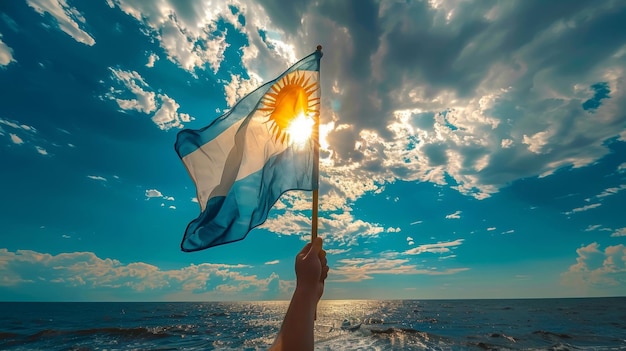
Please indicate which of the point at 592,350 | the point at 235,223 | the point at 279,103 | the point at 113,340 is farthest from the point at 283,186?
the point at 113,340

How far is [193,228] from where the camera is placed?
4.43 meters

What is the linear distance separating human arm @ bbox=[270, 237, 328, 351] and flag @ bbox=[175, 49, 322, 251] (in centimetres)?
284

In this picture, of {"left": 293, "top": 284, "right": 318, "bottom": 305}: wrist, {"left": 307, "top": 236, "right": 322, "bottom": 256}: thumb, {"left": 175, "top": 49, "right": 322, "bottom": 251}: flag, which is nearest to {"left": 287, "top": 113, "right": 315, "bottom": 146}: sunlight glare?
{"left": 175, "top": 49, "right": 322, "bottom": 251}: flag

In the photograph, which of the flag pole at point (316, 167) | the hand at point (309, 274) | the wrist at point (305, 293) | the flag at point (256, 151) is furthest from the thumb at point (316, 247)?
the flag at point (256, 151)

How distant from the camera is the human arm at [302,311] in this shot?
1.62 meters

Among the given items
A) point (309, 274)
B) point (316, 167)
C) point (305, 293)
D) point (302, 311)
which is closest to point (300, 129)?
point (316, 167)

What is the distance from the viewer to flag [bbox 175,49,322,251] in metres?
4.93

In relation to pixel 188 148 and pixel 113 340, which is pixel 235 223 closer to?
pixel 188 148

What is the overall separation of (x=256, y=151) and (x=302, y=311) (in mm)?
3928

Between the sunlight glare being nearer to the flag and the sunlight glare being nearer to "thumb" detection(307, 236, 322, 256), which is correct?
the flag

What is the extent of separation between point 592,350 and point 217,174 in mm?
23950

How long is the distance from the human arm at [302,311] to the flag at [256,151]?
2843 mm

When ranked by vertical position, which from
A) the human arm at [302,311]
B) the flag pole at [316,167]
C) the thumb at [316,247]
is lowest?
the human arm at [302,311]

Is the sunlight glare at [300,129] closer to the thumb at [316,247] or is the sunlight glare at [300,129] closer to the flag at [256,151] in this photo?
the flag at [256,151]
